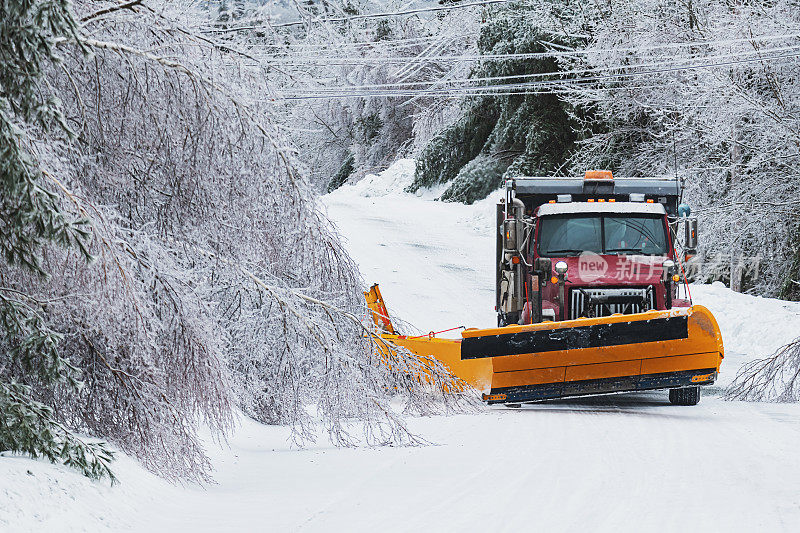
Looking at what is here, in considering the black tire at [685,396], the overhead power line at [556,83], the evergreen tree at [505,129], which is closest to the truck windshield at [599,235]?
the black tire at [685,396]

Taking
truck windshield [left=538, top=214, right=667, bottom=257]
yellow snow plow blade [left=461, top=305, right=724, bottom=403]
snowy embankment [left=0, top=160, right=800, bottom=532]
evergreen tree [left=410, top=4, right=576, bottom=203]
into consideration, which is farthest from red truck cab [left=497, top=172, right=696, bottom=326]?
evergreen tree [left=410, top=4, right=576, bottom=203]

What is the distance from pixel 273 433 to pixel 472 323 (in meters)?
10.7

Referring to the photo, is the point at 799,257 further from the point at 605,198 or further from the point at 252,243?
the point at 252,243

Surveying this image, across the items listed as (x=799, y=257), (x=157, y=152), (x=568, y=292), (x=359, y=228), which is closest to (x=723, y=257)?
(x=799, y=257)

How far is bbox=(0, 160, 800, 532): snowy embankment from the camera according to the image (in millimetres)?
5336

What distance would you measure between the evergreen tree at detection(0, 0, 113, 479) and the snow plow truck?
408cm

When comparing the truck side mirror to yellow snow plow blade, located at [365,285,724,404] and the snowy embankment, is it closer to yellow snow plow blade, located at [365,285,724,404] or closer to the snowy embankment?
yellow snow plow blade, located at [365,285,724,404]

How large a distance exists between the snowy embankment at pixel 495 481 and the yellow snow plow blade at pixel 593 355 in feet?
1.10

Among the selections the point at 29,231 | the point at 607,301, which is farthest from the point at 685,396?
the point at 29,231

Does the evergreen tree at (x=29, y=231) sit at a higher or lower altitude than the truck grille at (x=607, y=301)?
higher

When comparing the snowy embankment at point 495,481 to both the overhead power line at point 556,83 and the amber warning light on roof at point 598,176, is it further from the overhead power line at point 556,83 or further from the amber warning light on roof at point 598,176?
the overhead power line at point 556,83

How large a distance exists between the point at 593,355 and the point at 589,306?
1065mm

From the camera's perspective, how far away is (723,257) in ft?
78.9

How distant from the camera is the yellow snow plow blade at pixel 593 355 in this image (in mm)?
10461
